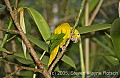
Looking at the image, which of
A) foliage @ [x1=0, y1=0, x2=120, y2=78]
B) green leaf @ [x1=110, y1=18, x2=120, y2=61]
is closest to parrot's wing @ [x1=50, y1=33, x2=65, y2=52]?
foliage @ [x1=0, y1=0, x2=120, y2=78]

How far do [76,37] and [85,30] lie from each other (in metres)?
0.09

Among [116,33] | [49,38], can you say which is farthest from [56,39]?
→ [116,33]

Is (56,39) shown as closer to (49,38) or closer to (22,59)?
(49,38)

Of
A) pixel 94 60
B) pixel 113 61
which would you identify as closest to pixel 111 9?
pixel 94 60

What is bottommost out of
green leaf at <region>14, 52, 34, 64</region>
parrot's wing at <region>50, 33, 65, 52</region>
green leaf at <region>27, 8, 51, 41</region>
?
green leaf at <region>14, 52, 34, 64</region>

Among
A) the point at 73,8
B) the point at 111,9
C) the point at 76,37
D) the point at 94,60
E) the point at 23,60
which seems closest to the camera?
the point at 76,37

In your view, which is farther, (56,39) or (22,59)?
(22,59)

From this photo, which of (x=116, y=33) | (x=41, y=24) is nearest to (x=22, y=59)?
(x=41, y=24)

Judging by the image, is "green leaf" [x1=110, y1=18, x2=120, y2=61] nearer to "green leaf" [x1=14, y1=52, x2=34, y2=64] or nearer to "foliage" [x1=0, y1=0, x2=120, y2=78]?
"foliage" [x1=0, y1=0, x2=120, y2=78]

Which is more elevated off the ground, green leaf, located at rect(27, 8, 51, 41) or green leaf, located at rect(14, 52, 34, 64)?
green leaf, located at rect(27, 8, 51, 41)

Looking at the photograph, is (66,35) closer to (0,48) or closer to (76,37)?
(76,37)

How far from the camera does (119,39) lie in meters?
0.54

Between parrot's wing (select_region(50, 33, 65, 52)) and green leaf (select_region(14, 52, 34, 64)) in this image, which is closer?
parrot's wing (select_region(50, 33, 65, 52))

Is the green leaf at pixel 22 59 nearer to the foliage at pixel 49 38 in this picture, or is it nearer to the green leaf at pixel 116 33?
the foliage at pixel 49 38
